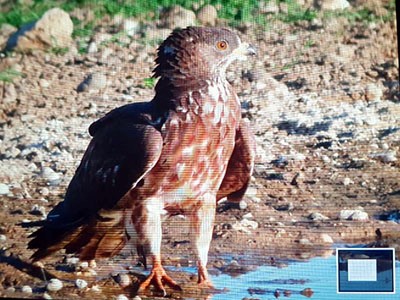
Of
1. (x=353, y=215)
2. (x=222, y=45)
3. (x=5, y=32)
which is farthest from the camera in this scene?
(x=5, y=32)

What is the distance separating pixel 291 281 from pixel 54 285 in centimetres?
70

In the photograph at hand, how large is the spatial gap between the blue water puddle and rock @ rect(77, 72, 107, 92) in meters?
0.72

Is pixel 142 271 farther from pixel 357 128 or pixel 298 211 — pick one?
pixel 357 128

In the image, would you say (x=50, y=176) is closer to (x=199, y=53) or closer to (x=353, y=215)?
(x=199, y=53)

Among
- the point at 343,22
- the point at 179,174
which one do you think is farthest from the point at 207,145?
the point at 343,22

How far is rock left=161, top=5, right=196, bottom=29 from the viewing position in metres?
2.85

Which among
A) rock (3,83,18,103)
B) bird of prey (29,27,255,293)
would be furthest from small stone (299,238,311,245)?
rock (3,83,18,103)

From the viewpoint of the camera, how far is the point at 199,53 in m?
2.78

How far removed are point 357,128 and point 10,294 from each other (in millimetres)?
1143

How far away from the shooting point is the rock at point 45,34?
9.72 feet

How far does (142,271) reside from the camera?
2781mm

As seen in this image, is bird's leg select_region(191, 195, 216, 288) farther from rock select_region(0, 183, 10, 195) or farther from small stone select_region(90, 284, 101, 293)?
rock select_region(0, 183, 10, 195)

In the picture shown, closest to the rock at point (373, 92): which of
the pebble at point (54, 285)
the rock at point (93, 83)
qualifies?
the rock at point (93, 83)

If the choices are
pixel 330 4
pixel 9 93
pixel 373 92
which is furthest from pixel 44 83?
pixel 373 92
